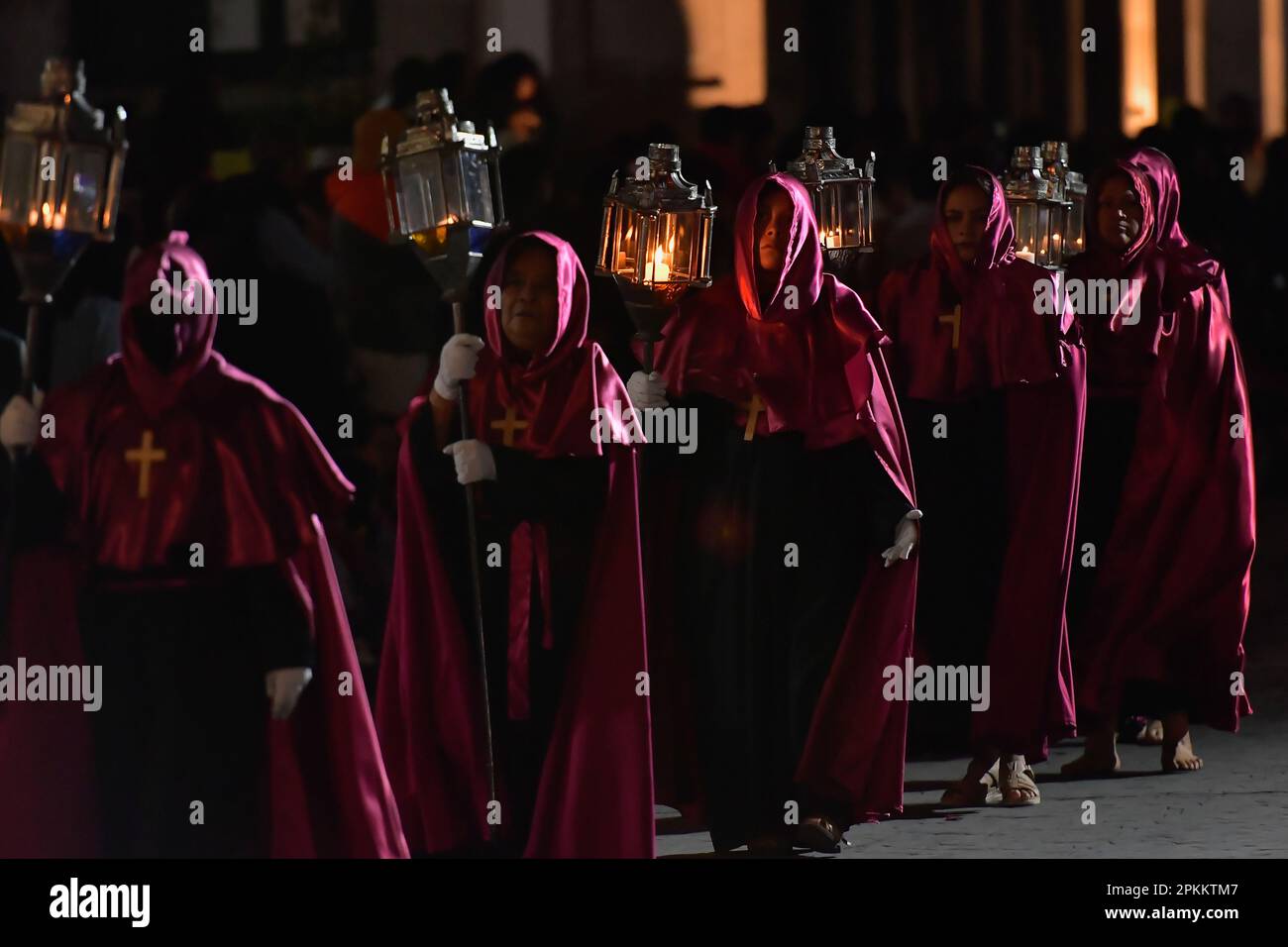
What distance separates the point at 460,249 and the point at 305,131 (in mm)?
3508

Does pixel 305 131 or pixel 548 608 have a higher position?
pixel 305 131

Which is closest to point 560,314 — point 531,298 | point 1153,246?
point 531,298

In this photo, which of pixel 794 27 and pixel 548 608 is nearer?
pixel 548 608

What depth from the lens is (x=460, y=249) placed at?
8242 mm

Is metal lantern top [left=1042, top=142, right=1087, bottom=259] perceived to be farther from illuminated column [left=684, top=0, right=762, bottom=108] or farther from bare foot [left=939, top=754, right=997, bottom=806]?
illuminated column [left=684, top=0, right=762, bottom=108]

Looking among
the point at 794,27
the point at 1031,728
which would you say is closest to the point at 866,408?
the point at 1031,728

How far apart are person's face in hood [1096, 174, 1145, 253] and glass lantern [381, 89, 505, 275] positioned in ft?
9.38

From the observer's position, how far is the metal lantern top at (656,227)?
8.95 metres

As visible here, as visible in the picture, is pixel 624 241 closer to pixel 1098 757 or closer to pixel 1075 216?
pixel 1075 216

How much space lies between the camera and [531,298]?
837 centimetres

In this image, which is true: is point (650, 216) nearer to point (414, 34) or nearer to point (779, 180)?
point (779, 180)

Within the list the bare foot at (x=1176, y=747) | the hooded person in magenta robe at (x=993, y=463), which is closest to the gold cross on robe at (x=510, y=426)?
the hooded person in magenta robe at (x=993, y=463)

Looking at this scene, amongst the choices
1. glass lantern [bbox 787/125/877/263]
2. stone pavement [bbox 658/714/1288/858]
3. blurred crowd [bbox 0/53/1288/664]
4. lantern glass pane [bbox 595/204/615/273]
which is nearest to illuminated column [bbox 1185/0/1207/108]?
blurred crowd [bbox 0/53/1288/664]
